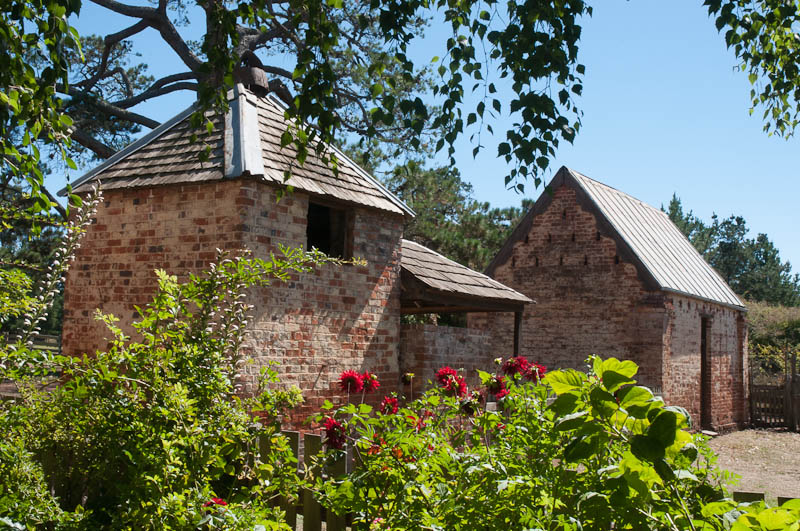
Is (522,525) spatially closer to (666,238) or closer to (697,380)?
(697,380)

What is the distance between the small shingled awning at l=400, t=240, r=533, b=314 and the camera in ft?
32.6

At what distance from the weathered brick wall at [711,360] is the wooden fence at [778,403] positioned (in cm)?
56

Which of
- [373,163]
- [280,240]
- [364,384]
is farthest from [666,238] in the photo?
[364,384]

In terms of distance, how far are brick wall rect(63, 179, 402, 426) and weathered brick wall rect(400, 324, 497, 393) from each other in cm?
63

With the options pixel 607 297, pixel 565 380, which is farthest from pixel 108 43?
pixel 565 380

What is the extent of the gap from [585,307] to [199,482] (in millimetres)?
16826

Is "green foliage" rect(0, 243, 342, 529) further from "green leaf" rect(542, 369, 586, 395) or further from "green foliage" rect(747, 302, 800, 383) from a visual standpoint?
"green foliage" rect(747, 302, 800, 383)

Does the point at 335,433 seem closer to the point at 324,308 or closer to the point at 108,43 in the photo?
the point at 324,308

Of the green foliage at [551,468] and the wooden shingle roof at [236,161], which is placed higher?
the wooden shingle roof at [236,161]

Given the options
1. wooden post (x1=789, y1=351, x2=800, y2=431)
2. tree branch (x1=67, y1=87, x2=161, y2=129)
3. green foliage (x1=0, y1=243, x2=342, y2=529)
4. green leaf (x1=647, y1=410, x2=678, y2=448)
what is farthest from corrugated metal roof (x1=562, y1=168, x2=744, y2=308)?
green leaf (x1=647, y1=410, x2=678, y2=448)

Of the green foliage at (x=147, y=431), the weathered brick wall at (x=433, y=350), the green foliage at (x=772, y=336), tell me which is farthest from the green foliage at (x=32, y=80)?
the green foliage at (x=772, y=336)

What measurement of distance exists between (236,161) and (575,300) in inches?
510

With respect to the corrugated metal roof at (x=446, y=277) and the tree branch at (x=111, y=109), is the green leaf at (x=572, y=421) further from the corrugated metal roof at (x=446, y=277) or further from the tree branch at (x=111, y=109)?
the tree branch at (x=111, y=109)

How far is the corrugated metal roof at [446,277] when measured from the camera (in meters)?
10.2
